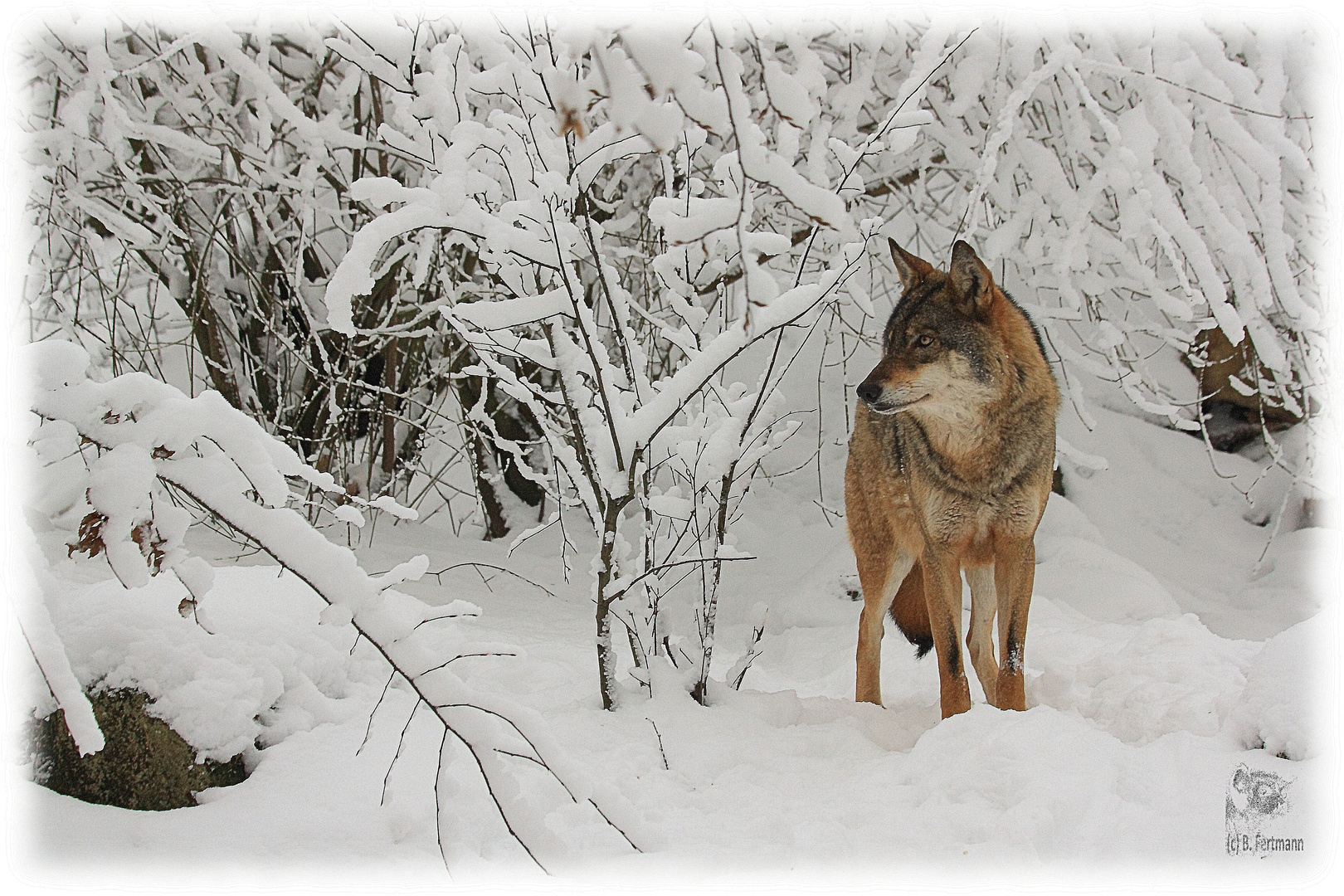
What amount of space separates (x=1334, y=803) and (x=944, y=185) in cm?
499

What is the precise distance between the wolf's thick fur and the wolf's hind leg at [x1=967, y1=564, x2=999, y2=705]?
1 cm

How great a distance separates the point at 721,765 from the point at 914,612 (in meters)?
1.59

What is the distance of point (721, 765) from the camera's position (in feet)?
9.82

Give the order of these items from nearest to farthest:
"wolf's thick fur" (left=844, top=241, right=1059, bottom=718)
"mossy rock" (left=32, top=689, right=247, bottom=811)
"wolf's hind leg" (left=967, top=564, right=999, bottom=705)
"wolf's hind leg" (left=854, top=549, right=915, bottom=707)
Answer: "mossy rock" (left=32, top=689, right=247, bottom=811)
"wolf's thick fur" (left=844, top=241, right=1059, bottom=718)
"wolf's hind leg" (left=967, top=564, right=999, bottom=705)
"wolf's hind leg" (left=854, top=549, right=915, bottom=707)

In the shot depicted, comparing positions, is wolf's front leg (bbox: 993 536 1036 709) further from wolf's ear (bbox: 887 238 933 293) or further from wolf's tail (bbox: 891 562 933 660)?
wolf's ear (bbox: 887 238 933 293)

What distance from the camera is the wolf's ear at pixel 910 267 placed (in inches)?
145

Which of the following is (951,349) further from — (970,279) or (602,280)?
(602,280)

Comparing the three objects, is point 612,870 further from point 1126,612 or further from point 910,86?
point 1126,612

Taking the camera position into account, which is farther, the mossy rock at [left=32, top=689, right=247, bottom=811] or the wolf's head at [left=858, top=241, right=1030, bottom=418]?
the wolf's head at [left=858, top=241, right=1030, bottom=418]

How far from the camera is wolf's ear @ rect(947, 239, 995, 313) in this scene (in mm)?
3443

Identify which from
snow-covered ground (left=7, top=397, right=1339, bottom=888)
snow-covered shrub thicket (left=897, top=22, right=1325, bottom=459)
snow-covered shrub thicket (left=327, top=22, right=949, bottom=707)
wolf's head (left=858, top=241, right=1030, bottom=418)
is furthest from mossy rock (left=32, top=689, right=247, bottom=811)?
snow-covered shrub thicket (left=897, top=22, right=1325, bottom=459)

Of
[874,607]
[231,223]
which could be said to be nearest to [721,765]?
[874,607]

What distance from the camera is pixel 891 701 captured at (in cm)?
417

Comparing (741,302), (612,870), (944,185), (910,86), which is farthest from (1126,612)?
(741,302)
